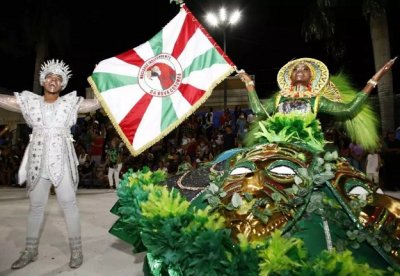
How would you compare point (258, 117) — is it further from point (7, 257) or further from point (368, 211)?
point (7, 257)

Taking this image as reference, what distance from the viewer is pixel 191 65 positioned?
3.83 metres

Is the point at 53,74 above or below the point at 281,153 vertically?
above

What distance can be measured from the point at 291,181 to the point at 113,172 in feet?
26.9

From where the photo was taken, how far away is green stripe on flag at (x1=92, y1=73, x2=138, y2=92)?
3635mm

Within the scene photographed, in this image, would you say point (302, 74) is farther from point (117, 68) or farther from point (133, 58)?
point (117, 68)

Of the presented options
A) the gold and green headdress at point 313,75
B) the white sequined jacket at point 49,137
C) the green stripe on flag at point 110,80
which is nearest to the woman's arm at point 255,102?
the gold and green headdress at point 313,75

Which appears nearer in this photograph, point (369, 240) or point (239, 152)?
point (369, 240)

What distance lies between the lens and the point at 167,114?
359 centimetres

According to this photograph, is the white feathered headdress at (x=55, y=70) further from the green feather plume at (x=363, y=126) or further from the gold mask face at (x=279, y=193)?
the green feather plume at (x=363, y=126)

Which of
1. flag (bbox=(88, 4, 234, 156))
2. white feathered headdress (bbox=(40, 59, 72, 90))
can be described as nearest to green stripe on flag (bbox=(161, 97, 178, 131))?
flag (bbox=(88, 4, 234, 156))

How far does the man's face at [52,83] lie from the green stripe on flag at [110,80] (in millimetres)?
398

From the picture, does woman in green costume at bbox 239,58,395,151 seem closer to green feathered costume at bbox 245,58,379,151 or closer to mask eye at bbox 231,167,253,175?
green feathered costume at bbox 245,58,379,151

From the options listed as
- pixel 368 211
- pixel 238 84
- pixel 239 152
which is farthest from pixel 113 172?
pixel 368 211

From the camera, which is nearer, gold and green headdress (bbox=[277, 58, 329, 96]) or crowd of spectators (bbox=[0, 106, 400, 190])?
gold and green headdress (bbox=[277, 58, 329, 96])
